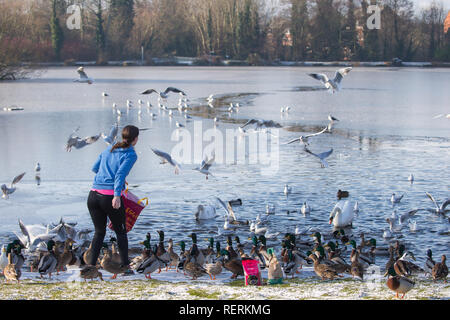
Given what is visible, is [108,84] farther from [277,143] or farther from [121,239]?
[121,239]

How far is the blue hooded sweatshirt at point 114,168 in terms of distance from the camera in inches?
207

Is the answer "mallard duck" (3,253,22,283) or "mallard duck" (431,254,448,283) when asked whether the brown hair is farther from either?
"mallard duck" (431,254,448,283)

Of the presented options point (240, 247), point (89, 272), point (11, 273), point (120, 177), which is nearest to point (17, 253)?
point (11, 273)

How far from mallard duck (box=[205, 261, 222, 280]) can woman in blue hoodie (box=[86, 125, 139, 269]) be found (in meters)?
0.93

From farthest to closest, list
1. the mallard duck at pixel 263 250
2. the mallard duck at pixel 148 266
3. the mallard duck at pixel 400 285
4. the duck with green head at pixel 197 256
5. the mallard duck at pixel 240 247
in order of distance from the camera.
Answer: the mallard duck at pixel 240 247 → the mallard duck at pixel 263 250 → the duck with green head at pixel 197 256 → the mallard duck at pixel 148 266 → the mallard duck at pixel 400 285

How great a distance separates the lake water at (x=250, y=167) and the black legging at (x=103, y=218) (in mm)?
1821

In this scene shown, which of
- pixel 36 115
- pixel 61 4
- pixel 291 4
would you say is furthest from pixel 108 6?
pixel 36 115

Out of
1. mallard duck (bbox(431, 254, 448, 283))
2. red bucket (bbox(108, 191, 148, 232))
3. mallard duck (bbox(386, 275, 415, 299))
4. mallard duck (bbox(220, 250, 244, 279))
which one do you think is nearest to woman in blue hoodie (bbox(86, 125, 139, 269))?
red bucket (bbox(108, 191, 148, 232))

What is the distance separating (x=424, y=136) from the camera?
1576 cm

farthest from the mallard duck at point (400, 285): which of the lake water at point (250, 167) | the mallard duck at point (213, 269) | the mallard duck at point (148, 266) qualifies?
the mallard duck at point (148, 266)

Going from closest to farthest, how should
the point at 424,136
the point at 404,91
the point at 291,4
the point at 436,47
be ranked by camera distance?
the point at 424,136 → the point at 404,91 → the point at 436,47 → the point at 291,4

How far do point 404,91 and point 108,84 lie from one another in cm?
1503

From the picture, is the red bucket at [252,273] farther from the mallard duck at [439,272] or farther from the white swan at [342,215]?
the white swan at [342,215]

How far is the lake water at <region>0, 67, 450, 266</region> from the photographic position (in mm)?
8461
